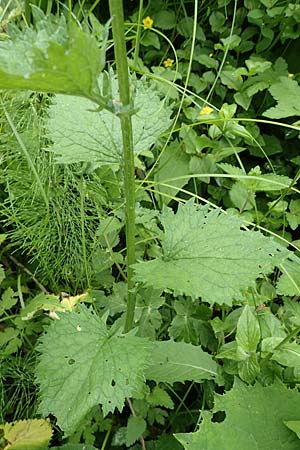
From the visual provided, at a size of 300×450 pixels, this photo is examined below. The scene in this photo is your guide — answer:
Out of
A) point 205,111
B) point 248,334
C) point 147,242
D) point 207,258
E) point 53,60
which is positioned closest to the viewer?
point 53,60

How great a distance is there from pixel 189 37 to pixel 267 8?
213 mm

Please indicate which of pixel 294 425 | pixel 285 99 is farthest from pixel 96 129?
pixel 285 99

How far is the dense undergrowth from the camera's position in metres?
0.70

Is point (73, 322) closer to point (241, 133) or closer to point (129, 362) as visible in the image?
point (129, 362)

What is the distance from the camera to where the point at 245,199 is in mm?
1174

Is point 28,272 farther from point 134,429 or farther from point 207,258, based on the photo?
point 207,258

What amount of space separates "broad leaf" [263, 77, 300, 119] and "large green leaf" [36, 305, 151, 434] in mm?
705

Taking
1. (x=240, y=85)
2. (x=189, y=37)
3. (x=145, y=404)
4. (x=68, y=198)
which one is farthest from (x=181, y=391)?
(x=189, y=37)

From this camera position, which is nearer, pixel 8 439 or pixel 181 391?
pixel 8 439

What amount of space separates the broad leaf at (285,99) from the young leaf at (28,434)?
2.60 feet

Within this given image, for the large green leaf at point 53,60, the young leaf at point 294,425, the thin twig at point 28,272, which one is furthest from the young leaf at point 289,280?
the large green leaf at point 53,60

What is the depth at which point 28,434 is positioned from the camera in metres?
0.93

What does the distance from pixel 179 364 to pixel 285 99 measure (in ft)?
2.25

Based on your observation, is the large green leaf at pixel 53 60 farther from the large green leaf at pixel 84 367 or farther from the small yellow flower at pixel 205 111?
the small yellow flower at pixel 205 111
